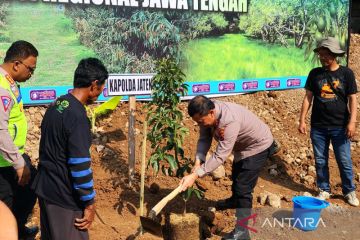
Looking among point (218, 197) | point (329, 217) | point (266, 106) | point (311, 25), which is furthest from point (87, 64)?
point (311, 25)

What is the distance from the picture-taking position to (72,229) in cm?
307

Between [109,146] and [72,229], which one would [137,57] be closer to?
[109,146]

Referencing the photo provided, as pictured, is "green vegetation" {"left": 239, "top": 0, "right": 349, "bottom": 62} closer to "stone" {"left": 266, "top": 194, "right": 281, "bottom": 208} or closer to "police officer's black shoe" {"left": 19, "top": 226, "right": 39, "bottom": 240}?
"stone" {"left": 266, "top": 194, "right": 281, "bottom": 208}

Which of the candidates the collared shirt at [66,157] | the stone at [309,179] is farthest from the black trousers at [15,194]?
the stone at [309,179]

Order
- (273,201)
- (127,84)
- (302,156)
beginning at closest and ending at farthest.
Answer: (127,84), (273,201), (302,156)

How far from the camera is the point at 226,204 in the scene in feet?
16.4

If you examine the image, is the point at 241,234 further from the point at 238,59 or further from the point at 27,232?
the point at 238,59

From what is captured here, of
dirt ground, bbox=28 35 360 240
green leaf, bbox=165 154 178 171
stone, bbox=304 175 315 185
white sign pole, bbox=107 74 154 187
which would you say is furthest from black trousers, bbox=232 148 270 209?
stone, bbox=304 175 315 185

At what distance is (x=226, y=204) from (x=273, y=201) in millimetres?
759

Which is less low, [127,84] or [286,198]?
[127,84]

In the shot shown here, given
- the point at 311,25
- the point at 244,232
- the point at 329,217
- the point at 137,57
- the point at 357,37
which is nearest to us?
the point at 244,232

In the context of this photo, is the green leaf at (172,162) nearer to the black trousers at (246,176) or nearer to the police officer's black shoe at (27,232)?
the black trousers at (246,176)

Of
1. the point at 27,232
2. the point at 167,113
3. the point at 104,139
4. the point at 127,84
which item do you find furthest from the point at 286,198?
the point at 27,232

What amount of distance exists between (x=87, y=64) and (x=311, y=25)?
8132 mm
